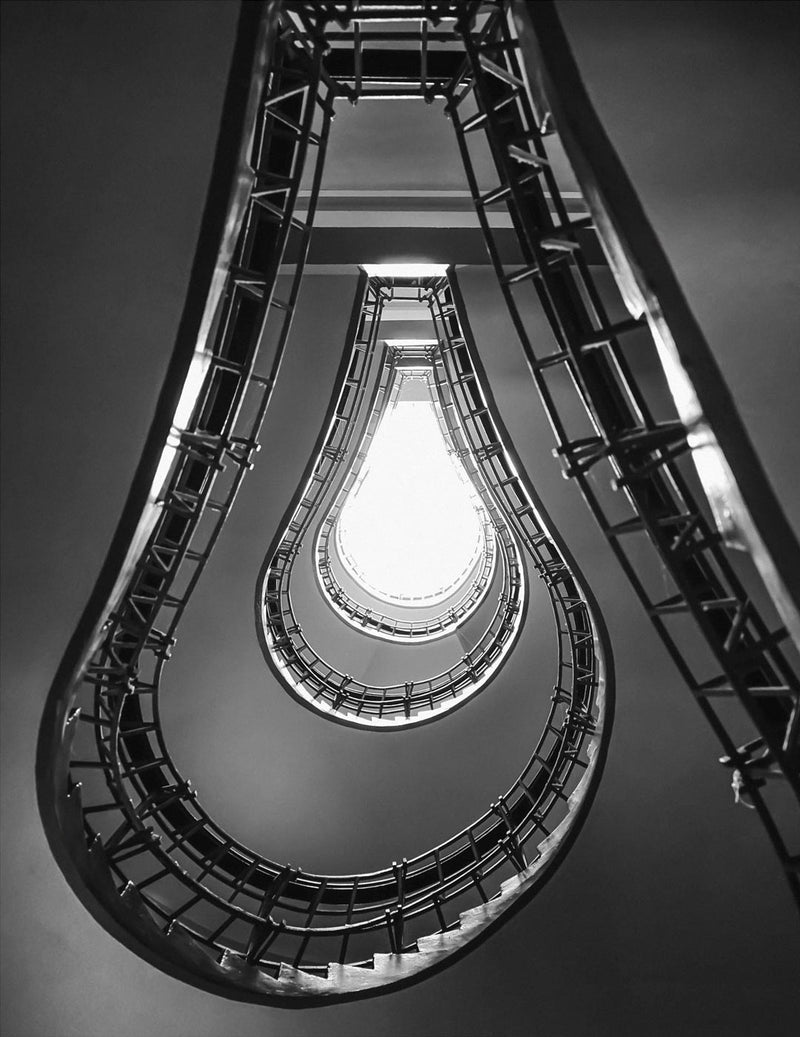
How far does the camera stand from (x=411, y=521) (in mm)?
21344

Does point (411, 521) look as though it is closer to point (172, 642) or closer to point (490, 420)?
point (490, 420)

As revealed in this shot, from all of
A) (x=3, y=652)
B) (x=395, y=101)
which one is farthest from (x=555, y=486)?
(x=3, y=652)

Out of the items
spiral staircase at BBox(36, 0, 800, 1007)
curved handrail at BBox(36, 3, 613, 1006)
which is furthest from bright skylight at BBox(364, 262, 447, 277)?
curved handrail at BBox(36, 3, 613, 1006)

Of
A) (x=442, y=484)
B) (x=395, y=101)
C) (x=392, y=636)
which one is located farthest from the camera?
(x=442, y=484)

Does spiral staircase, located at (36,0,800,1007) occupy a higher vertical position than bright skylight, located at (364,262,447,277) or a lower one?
lower

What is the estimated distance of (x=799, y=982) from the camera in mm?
8219

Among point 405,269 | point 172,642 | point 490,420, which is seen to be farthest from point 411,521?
point 172,642

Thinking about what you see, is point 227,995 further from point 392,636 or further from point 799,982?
point 392,636

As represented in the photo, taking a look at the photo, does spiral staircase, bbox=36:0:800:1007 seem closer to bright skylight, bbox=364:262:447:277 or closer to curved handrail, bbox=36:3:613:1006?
curved handrail, bbox=36:3:613:1006

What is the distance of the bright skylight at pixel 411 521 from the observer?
18328 millimetres

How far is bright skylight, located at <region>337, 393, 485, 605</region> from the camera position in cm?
1833

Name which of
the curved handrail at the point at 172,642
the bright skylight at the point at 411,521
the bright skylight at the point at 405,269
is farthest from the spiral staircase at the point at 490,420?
the bright skylight at the point at 411,521

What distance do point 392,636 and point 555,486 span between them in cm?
799

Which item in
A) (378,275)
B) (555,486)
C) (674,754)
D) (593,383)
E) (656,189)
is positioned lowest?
(674,754)
